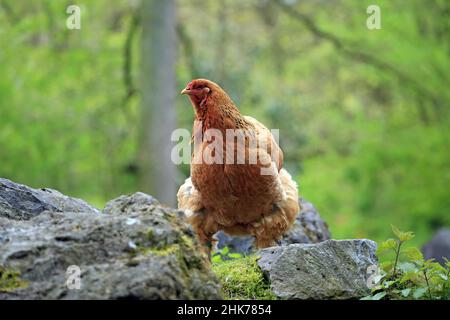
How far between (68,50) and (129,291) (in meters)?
13.3

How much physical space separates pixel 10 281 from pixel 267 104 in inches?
545

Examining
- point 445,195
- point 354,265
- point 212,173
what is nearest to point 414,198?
point 445,195

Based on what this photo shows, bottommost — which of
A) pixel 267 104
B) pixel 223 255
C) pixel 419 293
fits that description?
pixel 419 293

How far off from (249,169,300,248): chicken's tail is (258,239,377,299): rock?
5.25 ft

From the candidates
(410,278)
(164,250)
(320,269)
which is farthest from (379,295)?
(164,250)

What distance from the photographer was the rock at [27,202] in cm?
418

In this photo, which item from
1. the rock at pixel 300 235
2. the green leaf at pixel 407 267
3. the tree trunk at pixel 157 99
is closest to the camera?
the green leaf at pixel 407 267

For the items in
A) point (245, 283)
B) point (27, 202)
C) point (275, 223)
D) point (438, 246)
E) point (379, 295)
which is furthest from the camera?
point (438, 246)

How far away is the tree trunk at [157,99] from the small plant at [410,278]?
9270 mm

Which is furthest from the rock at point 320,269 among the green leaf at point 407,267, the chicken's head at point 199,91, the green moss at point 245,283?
the chicken's head at point 199,91

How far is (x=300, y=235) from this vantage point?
6.86 metres

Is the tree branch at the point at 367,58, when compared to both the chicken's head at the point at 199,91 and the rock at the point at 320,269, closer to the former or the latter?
the chicken's head at the point at 199,91

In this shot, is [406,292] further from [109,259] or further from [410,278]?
[109,259]
